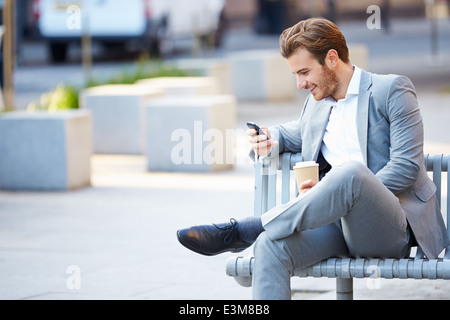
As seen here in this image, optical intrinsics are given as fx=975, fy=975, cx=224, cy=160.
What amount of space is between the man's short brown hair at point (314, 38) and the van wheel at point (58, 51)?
2002cm

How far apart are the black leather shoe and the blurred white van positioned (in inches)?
644

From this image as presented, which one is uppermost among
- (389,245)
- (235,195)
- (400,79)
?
(400,79)

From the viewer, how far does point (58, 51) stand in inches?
942

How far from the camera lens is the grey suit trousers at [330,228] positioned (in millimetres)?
3693

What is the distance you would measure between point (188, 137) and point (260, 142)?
5.01 m

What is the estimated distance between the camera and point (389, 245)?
3.88m

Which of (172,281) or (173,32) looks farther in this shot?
(173,32)

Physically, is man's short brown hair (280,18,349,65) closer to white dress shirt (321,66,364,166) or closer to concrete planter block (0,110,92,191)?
white dress shirt (321,66,364,166)

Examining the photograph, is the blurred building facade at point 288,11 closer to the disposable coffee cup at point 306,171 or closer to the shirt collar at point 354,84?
the shirt collar at point 354,84

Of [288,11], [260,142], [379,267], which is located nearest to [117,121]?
[260,142]

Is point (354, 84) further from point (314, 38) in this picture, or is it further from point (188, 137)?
point (188, 137)
